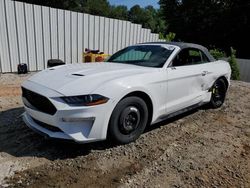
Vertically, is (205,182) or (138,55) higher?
(138,55)

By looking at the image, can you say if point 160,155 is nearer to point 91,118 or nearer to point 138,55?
point 91,118

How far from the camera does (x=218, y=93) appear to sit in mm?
5074

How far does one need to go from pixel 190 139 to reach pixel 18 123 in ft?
8.97

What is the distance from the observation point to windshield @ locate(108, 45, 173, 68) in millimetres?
3787

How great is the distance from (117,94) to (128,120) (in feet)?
1.54

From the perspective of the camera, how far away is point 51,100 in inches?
107

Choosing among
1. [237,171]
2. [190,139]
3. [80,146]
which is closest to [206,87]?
[190,139]

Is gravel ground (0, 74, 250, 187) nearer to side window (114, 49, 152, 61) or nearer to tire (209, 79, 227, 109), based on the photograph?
tire (209, 79, 227, 109)

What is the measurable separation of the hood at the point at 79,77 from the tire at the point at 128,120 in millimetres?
380

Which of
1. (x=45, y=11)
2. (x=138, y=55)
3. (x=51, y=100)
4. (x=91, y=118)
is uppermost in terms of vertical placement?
(x=45, y=11)

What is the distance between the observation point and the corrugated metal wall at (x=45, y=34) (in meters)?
7.11

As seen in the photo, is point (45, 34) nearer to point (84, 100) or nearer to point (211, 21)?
point (84, 100)

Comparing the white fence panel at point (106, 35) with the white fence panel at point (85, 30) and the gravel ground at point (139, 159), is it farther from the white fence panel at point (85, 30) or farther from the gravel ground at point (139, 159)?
the gravel ground at point (139, 159)

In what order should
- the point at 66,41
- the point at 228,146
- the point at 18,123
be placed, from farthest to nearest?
the point at 66,41, the point at 18,123, the point at 228,146
